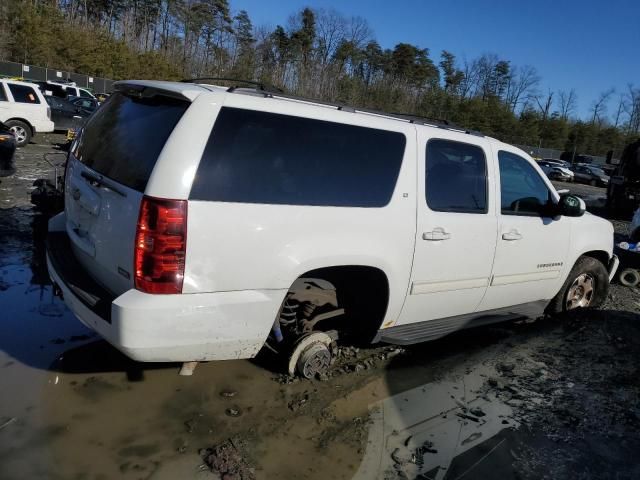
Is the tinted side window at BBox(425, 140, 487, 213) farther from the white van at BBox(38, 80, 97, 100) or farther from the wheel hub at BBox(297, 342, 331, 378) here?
the white van at BBox(38, 80, 97, 100)

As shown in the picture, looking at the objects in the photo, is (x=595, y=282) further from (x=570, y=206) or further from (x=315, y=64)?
(x=315, y=64)

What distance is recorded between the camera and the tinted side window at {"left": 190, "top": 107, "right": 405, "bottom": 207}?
287 centimetres

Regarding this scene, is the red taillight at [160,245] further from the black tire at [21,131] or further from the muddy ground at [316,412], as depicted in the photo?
the black tire at [21,131]

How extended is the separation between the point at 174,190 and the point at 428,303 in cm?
213

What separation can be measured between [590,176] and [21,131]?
119 feet

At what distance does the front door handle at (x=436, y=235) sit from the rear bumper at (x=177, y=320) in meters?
1.17

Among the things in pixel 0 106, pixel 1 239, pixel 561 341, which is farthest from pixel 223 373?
pixel 0 106

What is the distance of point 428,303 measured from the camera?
3953 millimetres

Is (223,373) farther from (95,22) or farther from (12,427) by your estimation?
(95,22)

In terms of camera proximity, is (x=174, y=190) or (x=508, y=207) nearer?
(x=174, y=190)

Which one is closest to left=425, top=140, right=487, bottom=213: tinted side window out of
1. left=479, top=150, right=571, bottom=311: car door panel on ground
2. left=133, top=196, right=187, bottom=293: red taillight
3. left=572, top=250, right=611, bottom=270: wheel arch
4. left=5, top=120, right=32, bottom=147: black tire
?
left=479, top=150, right=571, bottom=311: car door panel on ground

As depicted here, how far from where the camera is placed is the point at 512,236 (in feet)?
14.2

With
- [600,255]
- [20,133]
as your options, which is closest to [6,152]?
[20,133]

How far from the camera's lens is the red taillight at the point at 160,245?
2.72m
